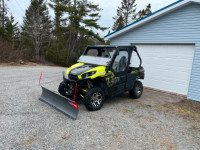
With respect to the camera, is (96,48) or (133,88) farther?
(133,88)

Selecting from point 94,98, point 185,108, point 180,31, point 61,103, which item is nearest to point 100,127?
point 94,98

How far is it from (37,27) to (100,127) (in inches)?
901

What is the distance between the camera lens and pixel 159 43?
756 centimetres

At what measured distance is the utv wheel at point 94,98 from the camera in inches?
167

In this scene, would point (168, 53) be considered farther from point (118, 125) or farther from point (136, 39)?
point (118, 125)

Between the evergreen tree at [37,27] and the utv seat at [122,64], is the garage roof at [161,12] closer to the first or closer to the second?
the utv seat at [122,64]

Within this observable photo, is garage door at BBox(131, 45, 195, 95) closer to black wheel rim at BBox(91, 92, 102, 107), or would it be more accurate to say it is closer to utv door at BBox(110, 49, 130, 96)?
utv door at BBox(110, 49, 130, 96)

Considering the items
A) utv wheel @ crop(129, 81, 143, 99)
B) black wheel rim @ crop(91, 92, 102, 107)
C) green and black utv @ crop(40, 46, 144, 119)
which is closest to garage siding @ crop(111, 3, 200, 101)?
utv wheel @ crop(129, 81, 143, 99)

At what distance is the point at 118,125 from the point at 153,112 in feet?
5.52

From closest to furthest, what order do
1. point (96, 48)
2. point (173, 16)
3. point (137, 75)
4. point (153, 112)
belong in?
point (153, 112), point (96, 48), point (137, 75), point (173, 16)

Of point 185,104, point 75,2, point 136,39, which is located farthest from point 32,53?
point 185,104

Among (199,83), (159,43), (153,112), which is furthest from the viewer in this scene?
(159,43)

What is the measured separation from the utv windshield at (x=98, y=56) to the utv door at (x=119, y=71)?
263mm

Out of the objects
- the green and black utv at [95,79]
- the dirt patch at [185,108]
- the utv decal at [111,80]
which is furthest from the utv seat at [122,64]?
the dirt patch at [185,108]
